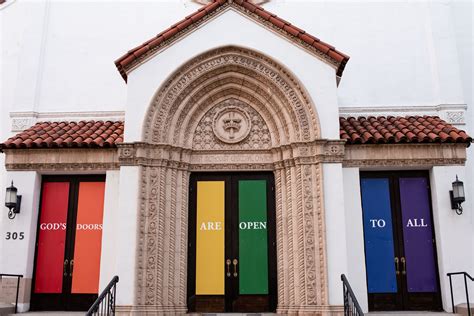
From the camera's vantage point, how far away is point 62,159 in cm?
991

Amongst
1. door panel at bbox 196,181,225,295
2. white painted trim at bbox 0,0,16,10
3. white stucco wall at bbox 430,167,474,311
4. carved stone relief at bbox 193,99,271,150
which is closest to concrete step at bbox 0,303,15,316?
door panel at bbox 196,181,225,295

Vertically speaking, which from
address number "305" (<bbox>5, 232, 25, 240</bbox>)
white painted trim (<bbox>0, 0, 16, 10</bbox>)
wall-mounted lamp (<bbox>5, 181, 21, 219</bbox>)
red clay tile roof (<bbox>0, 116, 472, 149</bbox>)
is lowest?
address number "305" (<bbox>5, 232, 25, 240</bbox>)

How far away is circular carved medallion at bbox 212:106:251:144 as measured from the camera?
32.6ft

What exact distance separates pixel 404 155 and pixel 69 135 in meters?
7.34

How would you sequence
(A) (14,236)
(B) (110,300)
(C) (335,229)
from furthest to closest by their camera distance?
(A) (14,236) < (C) (335,229) < (B) (110,300)

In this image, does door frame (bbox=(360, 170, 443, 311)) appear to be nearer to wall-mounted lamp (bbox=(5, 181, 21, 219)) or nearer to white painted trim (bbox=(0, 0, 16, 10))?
wall-mounted lamp (bbox=(5, 181, 21, 219))

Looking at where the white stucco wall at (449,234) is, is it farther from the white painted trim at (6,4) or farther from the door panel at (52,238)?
the white painted trim at (6,4)

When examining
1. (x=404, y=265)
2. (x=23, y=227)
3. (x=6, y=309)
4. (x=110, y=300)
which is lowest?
(x=6, y=309)

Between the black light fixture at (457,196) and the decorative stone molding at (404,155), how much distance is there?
1.81 feet

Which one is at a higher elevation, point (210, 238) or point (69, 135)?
point (69, 135)

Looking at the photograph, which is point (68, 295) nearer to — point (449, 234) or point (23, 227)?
point (23, 227)

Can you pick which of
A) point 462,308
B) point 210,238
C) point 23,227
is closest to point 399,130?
point 462,308

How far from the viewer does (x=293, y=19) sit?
39.7 feet

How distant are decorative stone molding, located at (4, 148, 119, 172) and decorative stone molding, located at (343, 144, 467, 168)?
512 centimetres
